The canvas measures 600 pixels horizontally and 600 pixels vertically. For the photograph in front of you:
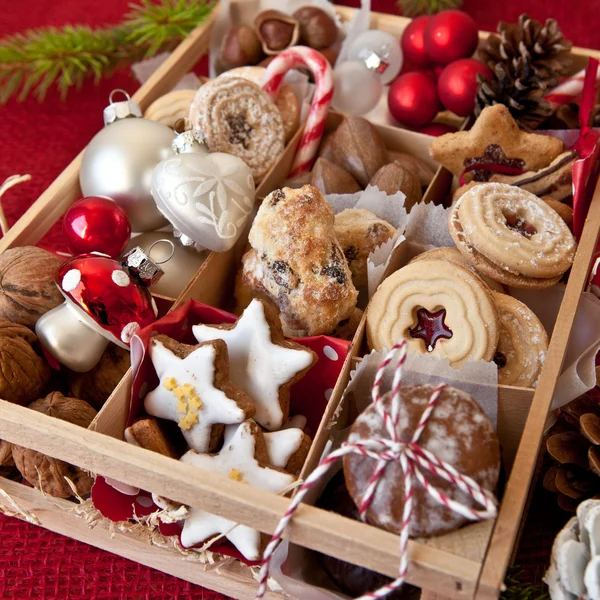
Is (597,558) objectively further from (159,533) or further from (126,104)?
(126,104)

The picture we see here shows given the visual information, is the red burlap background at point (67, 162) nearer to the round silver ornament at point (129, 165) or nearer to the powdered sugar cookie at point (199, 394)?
the powdered sugar cookie at point (199, 394)

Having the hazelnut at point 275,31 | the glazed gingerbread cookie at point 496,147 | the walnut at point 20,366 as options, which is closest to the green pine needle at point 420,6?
the hazelnut at point 275,31

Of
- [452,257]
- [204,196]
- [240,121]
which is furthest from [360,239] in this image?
[240,121]

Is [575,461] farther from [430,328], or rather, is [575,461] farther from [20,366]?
[20,366]

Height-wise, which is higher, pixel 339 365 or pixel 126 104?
pixel 126 104

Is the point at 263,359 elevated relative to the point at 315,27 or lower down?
lower down

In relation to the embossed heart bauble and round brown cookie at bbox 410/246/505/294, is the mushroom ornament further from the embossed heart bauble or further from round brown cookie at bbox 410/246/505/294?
the embossed heart bauble

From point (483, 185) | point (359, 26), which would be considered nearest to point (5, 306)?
point (483, 185)
